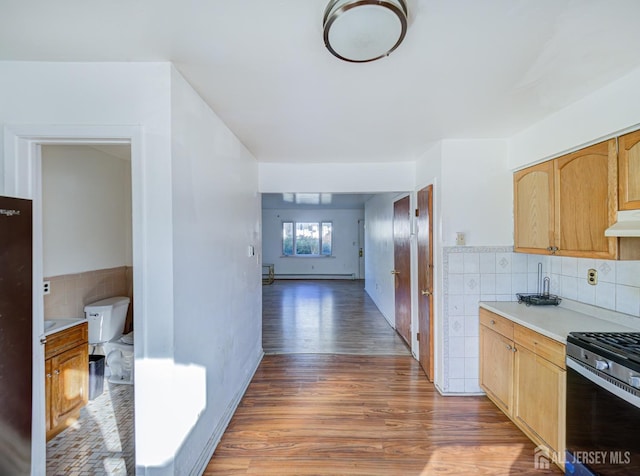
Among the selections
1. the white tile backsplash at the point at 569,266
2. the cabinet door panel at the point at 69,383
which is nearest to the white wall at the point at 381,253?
the white tile backsplash at the point at 569,266

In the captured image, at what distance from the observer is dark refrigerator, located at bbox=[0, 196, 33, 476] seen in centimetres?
135

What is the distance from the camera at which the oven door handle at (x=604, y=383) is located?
1.28 meters

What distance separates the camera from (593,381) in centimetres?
147

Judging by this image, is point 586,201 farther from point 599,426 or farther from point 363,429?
point 363,429

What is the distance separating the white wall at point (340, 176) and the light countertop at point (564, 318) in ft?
5.67

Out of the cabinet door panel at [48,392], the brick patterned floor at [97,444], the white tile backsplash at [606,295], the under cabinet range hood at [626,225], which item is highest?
the under cabinet range hood at [626,225]

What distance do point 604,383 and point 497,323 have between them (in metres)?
0.93

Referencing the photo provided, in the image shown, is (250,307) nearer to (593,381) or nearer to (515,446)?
(515,446)

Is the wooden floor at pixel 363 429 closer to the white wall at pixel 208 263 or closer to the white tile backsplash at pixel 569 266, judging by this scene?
the white wall at pixel 208 263

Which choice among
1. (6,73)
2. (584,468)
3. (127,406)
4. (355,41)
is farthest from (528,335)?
(6,73)

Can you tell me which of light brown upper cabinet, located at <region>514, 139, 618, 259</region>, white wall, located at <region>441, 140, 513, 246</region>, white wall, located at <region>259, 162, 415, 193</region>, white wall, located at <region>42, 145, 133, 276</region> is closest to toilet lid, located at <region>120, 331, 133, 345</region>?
white wall, located at <region>42, 145, 133, 276</region>

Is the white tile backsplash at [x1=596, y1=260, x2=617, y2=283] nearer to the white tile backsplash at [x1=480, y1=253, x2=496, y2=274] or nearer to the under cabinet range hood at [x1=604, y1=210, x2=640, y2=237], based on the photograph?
the under cabinet range hood at [x1=604, y1=210, x2=640, y2=237]

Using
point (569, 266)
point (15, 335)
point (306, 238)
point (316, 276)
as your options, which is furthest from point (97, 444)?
point (306, 238)

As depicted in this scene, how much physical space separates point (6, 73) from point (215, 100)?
3.22 ft
